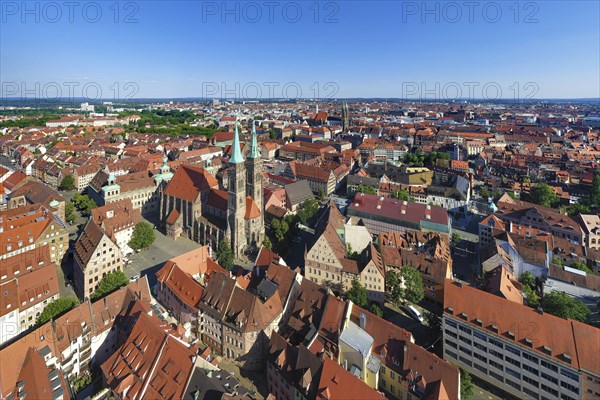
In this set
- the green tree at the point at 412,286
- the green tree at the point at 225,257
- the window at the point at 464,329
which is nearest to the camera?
the window at the point at 464,329

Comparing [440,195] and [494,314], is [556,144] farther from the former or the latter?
[494,314]

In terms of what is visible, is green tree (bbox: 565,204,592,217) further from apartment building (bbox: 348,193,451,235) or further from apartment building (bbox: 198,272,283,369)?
apartment building (bbox: 198,272,283,369)

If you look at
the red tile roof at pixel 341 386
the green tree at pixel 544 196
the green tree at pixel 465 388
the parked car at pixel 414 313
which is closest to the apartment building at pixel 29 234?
the red tile roof at pixel 341 386

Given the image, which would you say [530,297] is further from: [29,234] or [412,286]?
[29,234]

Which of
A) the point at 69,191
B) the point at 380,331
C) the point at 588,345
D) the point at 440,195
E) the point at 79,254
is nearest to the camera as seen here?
the point at 588,345

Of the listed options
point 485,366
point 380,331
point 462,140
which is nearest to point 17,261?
point 380,331

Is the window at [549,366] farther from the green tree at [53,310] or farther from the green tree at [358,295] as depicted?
the green tree at [53,310]
